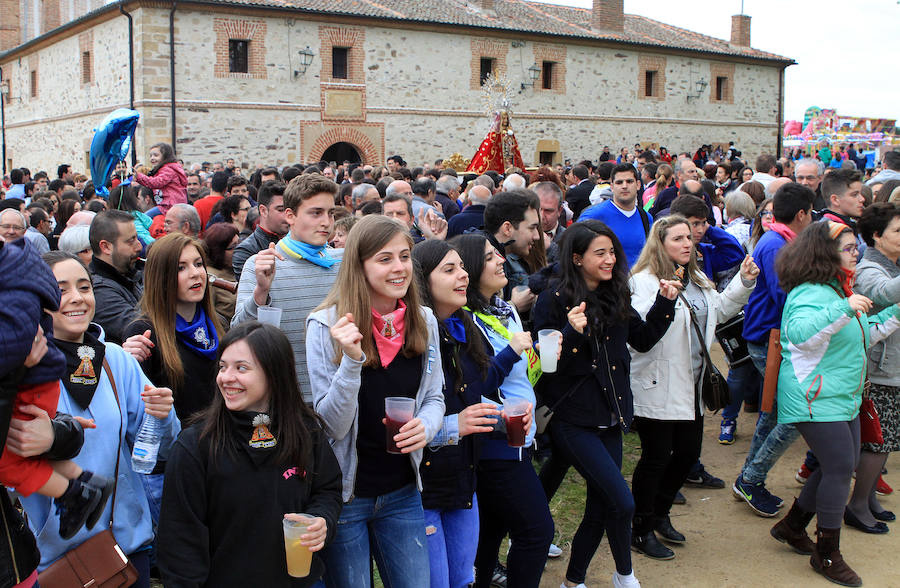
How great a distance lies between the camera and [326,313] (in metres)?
2.92

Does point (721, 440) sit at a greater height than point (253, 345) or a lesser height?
lesser

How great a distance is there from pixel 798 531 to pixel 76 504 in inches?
150

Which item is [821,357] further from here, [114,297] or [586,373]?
[114,297]

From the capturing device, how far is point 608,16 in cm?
3122

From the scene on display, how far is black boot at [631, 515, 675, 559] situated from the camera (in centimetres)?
444

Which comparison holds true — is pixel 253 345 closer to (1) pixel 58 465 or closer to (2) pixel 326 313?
(2) pixel 326 313

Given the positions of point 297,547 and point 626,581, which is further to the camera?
point 626,581

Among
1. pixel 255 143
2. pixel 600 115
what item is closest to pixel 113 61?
pixel 255 143

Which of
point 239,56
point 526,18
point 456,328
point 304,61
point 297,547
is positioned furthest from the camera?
point 526,18

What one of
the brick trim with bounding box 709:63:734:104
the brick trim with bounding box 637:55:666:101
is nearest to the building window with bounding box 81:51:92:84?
the brick trim with bounding box 637:55:666:101

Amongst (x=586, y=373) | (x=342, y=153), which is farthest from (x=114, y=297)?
(x=342, y=153)

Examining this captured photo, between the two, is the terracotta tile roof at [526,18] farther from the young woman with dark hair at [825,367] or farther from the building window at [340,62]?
the young woman with dark hair at [825,367]

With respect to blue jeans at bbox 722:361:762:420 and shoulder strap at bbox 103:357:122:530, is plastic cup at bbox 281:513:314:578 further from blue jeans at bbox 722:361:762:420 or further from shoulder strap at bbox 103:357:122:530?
blue jeans at bbox 722:361:762:420

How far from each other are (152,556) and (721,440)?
4599 millimetres
